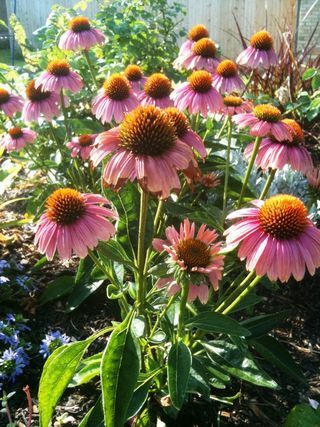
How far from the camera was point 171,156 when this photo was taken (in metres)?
1.14

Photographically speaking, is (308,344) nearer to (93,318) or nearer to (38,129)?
(93,318)

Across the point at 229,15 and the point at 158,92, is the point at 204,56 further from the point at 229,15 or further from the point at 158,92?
the point at 229,15

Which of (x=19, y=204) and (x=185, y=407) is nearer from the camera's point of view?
(x=185, y=407)

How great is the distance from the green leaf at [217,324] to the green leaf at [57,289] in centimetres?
84

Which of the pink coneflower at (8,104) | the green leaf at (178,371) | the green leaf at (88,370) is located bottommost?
the green leaf at (88,370)

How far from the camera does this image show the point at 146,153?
3.71 feet

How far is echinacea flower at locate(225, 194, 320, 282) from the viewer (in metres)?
1.15

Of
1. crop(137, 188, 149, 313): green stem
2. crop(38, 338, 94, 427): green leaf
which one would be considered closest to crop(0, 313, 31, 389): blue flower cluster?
crop(38, 338, 94, 427): green leaf

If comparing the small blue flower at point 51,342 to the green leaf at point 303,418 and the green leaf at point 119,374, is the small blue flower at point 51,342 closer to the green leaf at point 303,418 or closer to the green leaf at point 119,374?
the green leaf at point 119,374

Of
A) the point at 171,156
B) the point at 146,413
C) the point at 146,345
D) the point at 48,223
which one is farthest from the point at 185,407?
the point at 171,156

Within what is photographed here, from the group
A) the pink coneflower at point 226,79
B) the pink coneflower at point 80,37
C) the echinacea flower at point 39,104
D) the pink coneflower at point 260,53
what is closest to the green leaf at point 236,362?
the pink coneflower at point 226,79

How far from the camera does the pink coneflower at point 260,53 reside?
2250 mm

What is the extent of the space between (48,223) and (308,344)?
1228mm

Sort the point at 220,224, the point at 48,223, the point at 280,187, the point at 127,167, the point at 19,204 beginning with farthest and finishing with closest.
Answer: the point at 19,204 < the point at 280,187 < the point at 220,224 < the point at 48,223 < the point at 127,167
